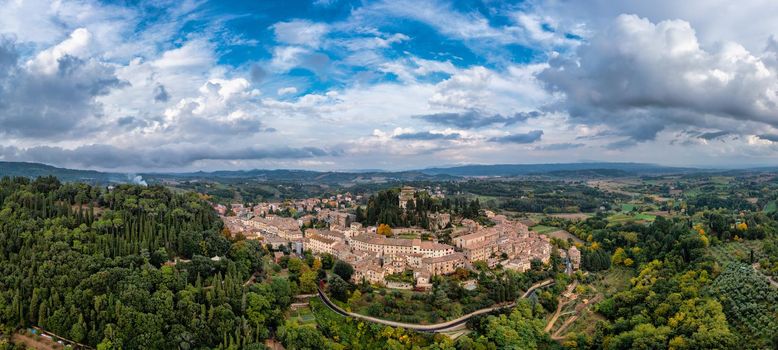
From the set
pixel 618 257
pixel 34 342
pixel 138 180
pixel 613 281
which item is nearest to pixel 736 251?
pixel 618 257

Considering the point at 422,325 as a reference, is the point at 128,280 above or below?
above

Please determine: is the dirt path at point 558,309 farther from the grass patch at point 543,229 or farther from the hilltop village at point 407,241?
the grass patch at point 543,229

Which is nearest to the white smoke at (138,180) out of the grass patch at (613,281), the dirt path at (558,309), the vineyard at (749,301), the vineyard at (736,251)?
the dirt path at (558,309)

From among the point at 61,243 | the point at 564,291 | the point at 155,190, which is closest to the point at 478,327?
the point at 564,291

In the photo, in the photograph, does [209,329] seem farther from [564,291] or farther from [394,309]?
[564,291]

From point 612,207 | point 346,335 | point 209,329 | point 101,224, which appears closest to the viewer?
point 209,329

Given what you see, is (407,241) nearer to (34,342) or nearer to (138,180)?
(34,342)

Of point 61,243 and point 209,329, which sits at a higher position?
point 61,243
